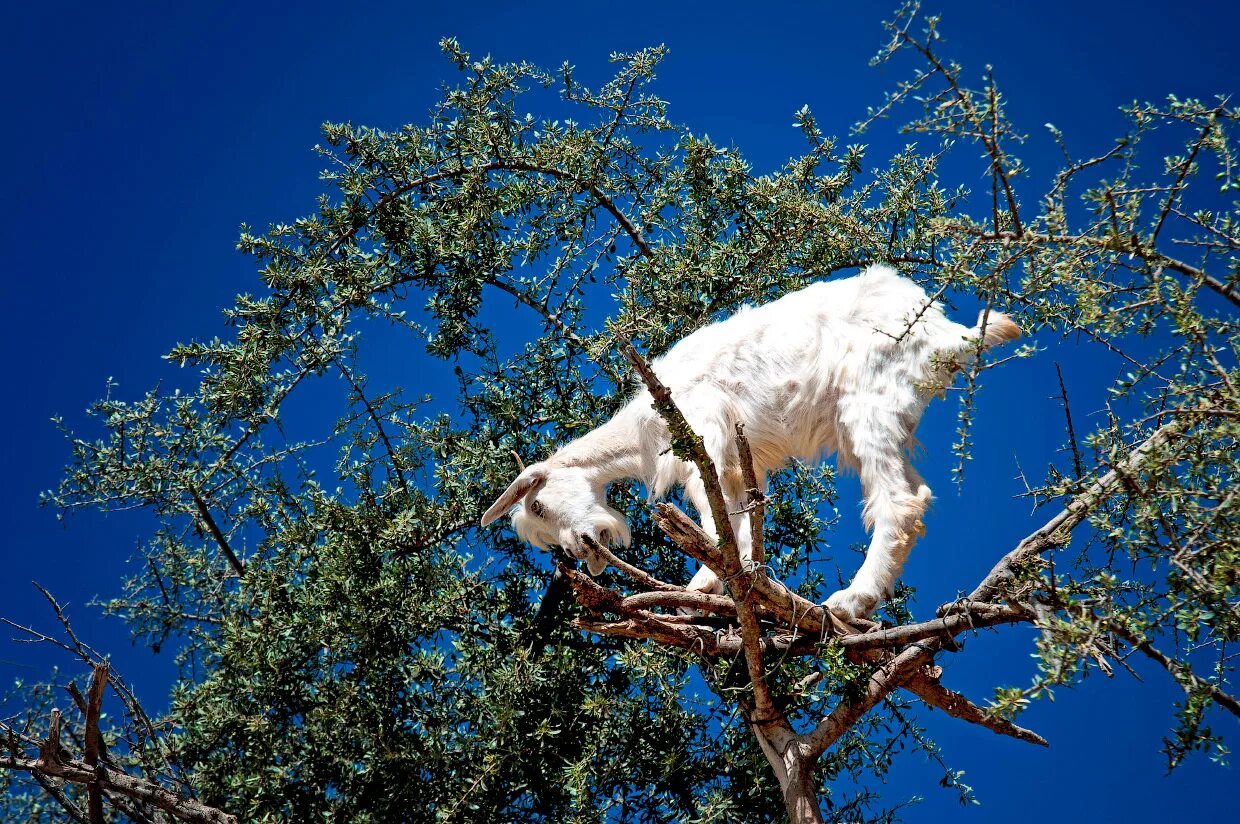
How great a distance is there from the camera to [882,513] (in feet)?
15.9

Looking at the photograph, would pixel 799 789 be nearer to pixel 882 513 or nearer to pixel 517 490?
pixel 882 513

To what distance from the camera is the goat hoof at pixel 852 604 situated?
4.53 metres

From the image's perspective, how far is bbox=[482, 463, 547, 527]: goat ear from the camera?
210 inches

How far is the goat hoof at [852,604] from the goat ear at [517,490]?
155 cm

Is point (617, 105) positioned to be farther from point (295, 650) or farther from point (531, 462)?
point (295, 650)

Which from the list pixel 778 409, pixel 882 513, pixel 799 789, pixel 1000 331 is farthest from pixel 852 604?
pixel 1000 331

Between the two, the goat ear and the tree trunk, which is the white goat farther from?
the tree trunk

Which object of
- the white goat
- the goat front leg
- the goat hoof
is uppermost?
the white goat

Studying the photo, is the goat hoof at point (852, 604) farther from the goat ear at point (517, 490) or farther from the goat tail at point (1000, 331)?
the goat ear at point (517, 490)

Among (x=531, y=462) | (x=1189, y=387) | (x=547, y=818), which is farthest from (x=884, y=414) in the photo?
(x=547, y=818)

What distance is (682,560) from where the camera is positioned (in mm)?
6457

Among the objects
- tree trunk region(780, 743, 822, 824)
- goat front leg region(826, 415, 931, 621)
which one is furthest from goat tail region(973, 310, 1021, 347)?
tree trunk region(780, 743, 822, 824)

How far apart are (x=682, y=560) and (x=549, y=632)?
0.90 meters

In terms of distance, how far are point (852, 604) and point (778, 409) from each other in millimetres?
1095
